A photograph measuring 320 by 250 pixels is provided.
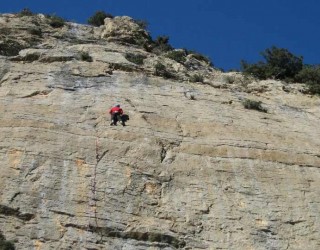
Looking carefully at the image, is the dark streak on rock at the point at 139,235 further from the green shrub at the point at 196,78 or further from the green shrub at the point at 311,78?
the green shrub at the point at 311,78

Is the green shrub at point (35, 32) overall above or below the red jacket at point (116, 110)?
above

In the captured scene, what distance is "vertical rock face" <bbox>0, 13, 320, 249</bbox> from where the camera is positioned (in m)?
18.1

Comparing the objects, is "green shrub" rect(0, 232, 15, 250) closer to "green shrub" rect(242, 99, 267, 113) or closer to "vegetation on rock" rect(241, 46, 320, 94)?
"green shrub" rect(242, 99, 267, 113)

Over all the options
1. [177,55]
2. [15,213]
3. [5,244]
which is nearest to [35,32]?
[177,55]

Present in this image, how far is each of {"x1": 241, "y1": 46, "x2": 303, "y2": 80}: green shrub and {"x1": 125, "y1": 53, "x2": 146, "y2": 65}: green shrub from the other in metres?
5.98

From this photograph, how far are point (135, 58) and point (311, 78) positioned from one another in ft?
27.6

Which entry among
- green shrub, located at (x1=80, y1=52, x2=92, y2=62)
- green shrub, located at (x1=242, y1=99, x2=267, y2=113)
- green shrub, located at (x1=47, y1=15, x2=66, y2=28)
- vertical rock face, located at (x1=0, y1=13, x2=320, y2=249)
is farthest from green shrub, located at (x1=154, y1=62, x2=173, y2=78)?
green shrub, located at (x1=47, y1=15, x2=66, y2=28)

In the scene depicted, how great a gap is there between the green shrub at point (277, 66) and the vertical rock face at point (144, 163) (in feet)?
17.9

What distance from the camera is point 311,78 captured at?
3075 cm

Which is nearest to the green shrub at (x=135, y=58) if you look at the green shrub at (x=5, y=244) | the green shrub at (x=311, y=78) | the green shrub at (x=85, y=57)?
the green shrub at (x=85, y=57)

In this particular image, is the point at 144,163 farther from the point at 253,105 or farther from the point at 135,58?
the point at 135,58

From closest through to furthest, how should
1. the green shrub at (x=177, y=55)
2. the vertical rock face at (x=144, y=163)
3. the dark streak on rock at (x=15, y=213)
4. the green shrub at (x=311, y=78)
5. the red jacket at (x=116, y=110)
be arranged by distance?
1. the dark streak on rock at (x=15, y=213)
2. the vertical rock face at (x=144, y=163)
3. the red jacket at (x=116, y=110)
4. the green shrub at (x=311, y=78)
5. the green shrub at (x=177, y=55)

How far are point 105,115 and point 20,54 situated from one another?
6035mm

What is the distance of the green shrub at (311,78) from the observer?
29141mm
